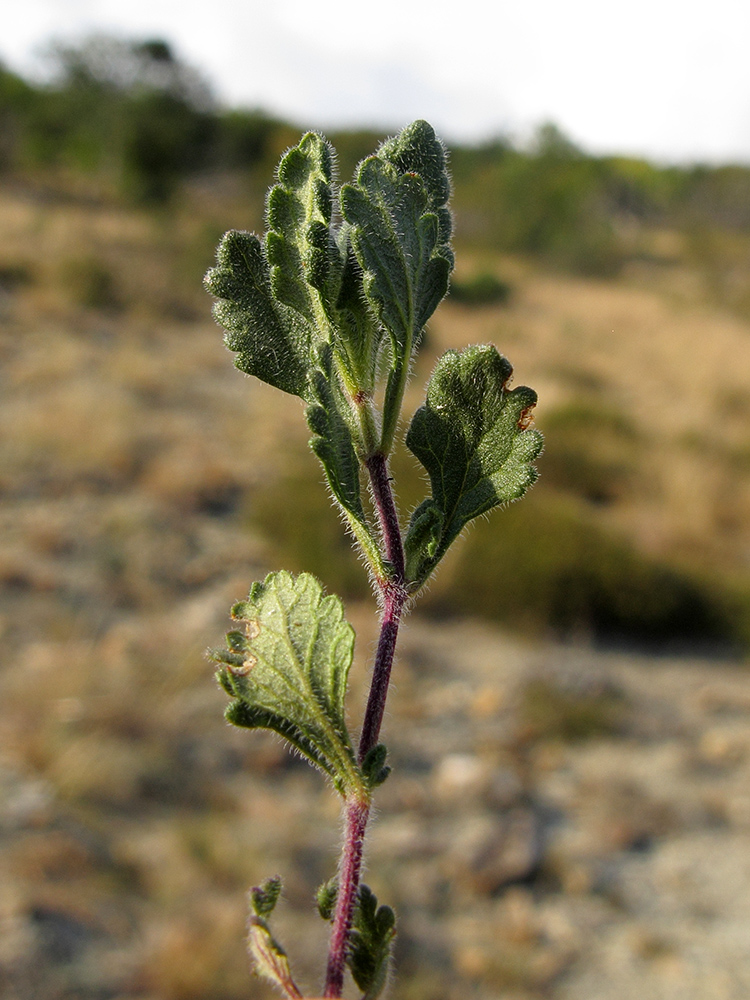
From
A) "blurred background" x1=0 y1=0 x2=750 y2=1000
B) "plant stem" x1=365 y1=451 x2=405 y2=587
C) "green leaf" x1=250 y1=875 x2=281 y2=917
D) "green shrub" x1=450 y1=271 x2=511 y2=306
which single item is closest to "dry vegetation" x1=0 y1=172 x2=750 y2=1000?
"blurred background" x1=0 y1=0 x2=750 y2=1000

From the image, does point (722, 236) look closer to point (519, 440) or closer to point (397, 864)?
point (397, 864)

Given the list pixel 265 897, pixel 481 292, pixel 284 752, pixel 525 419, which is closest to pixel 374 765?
pixel 265 897

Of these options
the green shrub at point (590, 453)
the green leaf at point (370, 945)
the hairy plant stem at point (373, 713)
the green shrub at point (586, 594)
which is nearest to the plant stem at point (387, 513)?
the hairy plant stem at point (373, 713)

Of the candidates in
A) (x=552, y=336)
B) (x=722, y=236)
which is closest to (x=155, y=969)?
(x=552, y=336)

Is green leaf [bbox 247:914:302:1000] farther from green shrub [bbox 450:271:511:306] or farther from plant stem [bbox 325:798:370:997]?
green shrub [bbox 450:271:511:306]

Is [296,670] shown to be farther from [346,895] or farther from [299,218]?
[299,218]

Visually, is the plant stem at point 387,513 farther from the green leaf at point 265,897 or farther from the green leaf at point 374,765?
the green leaf at point 265,897
